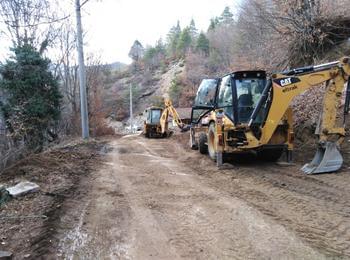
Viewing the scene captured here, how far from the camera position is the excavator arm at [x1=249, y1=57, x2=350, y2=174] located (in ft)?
25.5

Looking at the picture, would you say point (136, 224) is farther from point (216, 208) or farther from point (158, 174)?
point (158, 174)

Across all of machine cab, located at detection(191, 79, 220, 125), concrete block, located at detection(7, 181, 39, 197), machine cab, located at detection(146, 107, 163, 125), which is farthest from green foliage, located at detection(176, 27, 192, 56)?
concrete block, located at detection(7, 181, 39, 197)

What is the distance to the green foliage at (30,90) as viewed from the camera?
60.0ft

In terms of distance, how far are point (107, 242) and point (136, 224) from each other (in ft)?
2.39

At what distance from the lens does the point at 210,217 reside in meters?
5.31

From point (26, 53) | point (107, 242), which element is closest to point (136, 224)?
point (107, 242)

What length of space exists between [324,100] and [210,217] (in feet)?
13.9

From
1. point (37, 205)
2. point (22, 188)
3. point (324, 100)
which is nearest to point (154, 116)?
point (324, 100)

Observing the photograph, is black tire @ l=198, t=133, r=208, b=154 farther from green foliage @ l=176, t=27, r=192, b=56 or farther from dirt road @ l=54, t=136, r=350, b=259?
green foliage @ l=176, t=27, r=192, b=56

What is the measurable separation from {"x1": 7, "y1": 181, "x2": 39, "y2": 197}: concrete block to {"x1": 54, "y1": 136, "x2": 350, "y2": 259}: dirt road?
83 cm

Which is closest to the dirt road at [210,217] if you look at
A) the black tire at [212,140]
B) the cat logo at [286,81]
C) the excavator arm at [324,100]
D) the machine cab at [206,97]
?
the excavator arm at [324,100]

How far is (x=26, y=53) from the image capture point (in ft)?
63.8

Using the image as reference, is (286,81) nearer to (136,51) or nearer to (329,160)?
(329,160)

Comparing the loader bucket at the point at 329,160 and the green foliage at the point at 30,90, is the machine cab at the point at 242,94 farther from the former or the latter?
the green foliage at the point at 30,90
